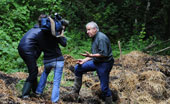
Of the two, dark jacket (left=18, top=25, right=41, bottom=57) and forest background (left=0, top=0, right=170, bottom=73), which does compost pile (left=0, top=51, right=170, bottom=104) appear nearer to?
dark jacket (left=18, top=25, right=41, bottom=57)

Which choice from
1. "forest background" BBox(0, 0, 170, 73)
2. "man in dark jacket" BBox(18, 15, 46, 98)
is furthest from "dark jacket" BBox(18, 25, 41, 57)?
"forest background" BBox(0, 0, 170, 73)

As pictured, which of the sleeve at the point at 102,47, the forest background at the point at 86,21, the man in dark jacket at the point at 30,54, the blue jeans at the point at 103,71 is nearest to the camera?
the man in dark jacket at the point at 30,54

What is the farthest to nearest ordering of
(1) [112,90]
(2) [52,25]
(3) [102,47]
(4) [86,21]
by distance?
(4) [86,21] → (1) [112,90] → (3) [102,47] → (2) [52,25]

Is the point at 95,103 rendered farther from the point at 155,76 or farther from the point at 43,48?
the point at 155,76

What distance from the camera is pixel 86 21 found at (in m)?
15.7

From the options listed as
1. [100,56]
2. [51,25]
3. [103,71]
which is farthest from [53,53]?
[103,71]

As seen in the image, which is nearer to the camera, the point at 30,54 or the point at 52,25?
the point at 52,25

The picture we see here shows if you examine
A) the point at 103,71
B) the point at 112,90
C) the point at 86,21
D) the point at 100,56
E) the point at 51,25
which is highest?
the point at 86,21

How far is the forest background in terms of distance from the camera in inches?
392

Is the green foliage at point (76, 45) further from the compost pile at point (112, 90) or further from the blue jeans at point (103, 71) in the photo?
the blue jeans at point (103, 71)

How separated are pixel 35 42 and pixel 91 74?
4.61 m

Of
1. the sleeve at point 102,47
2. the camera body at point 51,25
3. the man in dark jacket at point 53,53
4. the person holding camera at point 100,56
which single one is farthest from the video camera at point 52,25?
the sleeve at point 102,47

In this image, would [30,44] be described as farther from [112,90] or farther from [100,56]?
[112,90]

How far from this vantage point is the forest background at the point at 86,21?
9.96 meters
